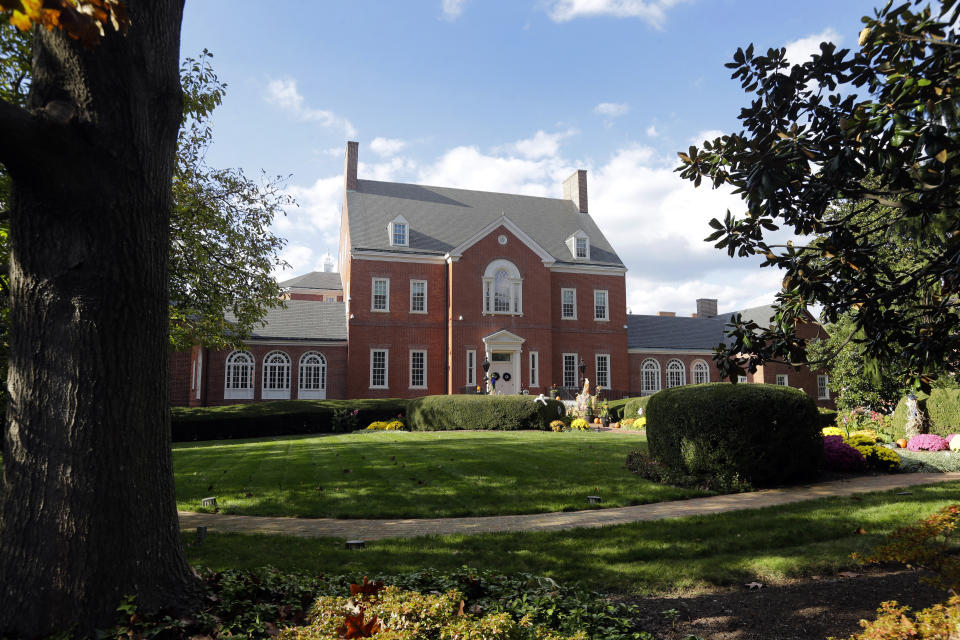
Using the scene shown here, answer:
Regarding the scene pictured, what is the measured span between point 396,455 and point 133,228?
9140 millimetres

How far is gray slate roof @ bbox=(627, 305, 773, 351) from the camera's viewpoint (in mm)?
38188

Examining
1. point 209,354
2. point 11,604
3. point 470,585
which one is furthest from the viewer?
point 209,354

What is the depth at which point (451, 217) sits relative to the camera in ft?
117

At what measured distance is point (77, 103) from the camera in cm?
382

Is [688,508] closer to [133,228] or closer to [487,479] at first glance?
[487,479]

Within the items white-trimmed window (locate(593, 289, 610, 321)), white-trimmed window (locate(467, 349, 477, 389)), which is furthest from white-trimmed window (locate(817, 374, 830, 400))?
white-trimmed window (locate(467, 349, 477, 389))

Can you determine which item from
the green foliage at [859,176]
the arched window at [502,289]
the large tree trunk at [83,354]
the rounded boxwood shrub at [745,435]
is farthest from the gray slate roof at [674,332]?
the large tree trunk at [83,354]

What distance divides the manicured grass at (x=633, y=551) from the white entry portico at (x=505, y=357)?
2492 cm

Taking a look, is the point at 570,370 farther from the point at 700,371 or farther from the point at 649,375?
the point at 700,371

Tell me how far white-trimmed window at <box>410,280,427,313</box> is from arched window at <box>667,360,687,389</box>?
16.2 metres

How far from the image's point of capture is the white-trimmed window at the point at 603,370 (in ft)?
115

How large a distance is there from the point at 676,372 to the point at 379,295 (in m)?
19.2

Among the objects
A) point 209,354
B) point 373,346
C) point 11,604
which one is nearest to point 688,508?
point 11,604

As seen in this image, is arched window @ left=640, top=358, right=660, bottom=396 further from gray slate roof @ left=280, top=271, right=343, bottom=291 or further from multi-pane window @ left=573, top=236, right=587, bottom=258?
gray slate roof @ left=280, top=271, right=343, bottom=291
